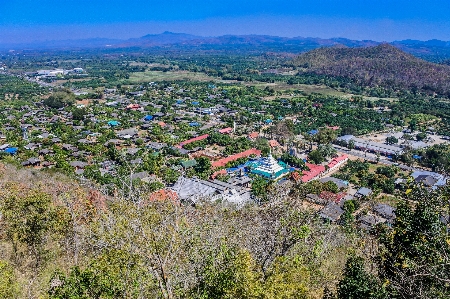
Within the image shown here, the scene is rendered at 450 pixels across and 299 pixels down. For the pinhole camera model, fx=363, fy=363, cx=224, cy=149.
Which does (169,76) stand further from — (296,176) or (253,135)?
(296,176)

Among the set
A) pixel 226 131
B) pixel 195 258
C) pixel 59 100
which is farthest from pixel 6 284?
pixel 59 100

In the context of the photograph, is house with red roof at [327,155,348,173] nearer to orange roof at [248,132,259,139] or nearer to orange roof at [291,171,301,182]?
orange roof at [291,171,301,182]

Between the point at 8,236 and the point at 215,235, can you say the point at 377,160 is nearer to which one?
the point at 215,235

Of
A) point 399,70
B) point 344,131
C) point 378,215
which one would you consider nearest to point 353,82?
point 399,70

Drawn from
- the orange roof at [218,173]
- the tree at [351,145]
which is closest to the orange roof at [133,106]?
the orange roof at [218,173]

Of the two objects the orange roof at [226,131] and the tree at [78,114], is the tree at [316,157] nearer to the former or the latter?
the orange roof at [226,131]

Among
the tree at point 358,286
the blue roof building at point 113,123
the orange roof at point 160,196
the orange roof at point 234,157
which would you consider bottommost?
the orange roof at point 234,157

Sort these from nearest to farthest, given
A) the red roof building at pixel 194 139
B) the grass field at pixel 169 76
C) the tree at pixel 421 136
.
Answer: the red roof building at pixel 194 139 < the tree at pixel 421 136 < the grass field at pixel 169 76

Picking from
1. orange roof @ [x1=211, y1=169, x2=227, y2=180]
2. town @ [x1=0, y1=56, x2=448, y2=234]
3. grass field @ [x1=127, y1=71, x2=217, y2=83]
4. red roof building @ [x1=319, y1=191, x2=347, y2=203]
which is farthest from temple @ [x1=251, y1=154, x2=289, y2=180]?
grass field @ [x1=127, y1=71, x2=217, y2=83]
